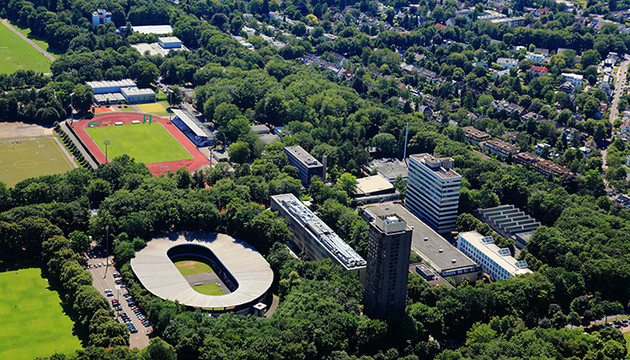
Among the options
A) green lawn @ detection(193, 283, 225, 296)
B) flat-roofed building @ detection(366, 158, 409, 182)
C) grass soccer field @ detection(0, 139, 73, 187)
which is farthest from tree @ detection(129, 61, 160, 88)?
green lawn @ detection(193, 283, 225, 296)

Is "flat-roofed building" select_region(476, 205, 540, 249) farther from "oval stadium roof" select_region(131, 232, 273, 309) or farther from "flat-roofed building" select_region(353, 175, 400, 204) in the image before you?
"oval stadium roof" select_region(131, 232, 273, 309)

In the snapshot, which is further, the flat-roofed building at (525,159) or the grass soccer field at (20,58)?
the grass soccer field at (20,58)

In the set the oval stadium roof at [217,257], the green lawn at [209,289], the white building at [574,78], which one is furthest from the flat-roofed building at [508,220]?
the white building at [574,78]

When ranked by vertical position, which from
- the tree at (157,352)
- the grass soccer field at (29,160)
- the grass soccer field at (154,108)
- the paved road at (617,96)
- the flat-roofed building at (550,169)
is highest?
the tree at (157,352)

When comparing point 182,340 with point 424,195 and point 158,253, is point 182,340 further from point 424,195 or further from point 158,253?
point 424,195

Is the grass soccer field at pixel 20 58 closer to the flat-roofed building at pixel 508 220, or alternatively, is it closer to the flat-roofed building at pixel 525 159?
the flat-roofed building at pixel 525 159

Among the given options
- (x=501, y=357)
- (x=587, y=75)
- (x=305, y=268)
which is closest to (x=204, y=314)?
(x=305, y=268)

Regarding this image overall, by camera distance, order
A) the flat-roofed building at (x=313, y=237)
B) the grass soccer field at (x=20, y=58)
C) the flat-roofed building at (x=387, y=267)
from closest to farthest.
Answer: the flat-roofed building at (x=387, y=267) → the flat-roofed building at (x=313, y=237) → the grass soccer field at (x=20, y=58)
